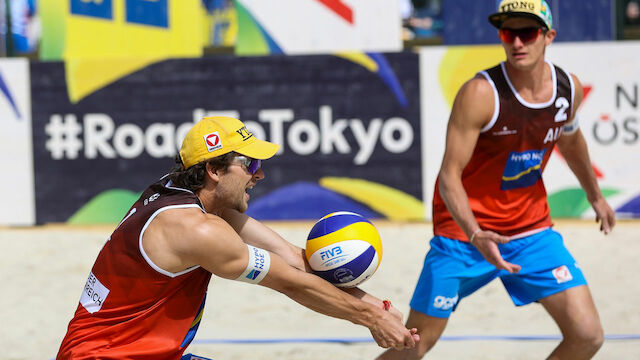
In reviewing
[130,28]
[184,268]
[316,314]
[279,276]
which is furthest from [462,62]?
[184,268]

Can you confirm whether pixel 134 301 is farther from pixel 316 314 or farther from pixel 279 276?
pixel 316 314

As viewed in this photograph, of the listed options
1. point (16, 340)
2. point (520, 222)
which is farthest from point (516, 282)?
point (16, 340)

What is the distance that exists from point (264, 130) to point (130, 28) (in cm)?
231

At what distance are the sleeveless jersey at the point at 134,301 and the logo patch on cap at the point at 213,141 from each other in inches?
7.1

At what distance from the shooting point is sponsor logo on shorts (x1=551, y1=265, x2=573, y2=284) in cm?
385

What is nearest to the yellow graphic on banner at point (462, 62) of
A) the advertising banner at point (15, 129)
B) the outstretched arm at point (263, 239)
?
the advertising banner at point (15, 129)

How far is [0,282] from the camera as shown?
22.3 ft

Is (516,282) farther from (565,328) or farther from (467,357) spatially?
(467,357)

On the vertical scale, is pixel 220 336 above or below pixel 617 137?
below

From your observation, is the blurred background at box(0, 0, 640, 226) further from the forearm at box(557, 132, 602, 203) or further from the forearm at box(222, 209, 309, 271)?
the forearm at box(222, 209, 309, 271)

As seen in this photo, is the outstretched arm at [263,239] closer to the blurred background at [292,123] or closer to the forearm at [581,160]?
the forearm at [581,160]

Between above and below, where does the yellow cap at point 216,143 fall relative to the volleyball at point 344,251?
above

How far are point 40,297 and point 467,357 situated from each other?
3.23m

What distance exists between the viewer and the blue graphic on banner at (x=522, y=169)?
13.0 feet
